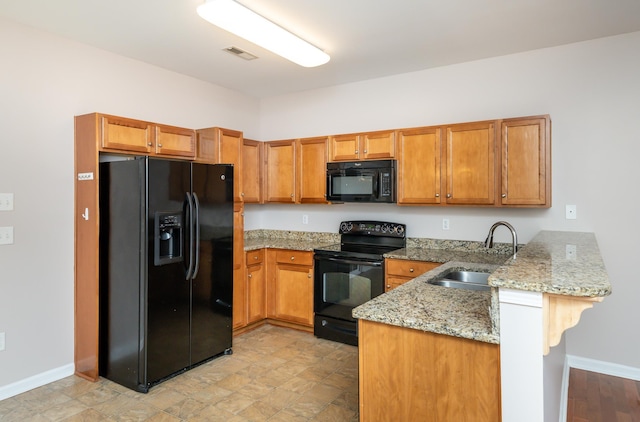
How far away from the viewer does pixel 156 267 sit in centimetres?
284

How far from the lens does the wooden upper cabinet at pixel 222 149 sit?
12.1 ft

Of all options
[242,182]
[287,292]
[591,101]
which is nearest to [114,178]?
[242,182]

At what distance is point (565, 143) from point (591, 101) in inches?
14.3

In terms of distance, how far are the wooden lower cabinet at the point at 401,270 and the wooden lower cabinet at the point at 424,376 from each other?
1.70 meters

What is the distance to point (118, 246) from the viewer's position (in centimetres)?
292

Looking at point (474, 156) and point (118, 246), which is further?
point (474, 156)

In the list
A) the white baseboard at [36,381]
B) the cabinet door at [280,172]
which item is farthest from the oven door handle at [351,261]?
the white baseboard at [36,381]

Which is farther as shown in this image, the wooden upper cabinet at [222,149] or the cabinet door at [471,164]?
the wooden upper cabinet at [222,149]

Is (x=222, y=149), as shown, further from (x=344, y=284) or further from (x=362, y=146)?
(x=344, y=284)

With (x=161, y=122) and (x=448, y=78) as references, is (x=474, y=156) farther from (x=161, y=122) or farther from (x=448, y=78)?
(x=161, y=122)

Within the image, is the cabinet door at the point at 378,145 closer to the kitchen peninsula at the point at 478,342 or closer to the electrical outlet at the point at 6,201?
the kitchen peninsula at the point at 478,342

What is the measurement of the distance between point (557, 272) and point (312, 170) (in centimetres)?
289

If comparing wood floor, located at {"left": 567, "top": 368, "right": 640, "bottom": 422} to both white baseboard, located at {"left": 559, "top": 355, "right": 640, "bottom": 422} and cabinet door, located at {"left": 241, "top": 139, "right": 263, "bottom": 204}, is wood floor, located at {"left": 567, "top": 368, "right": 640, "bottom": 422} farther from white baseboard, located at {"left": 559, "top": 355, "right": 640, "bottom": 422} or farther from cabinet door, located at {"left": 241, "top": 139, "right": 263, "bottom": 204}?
cabinet door, located at {"left": 241, "top": 139, "right": 263, "bottom": 204}

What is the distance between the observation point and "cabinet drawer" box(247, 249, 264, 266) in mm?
3951
